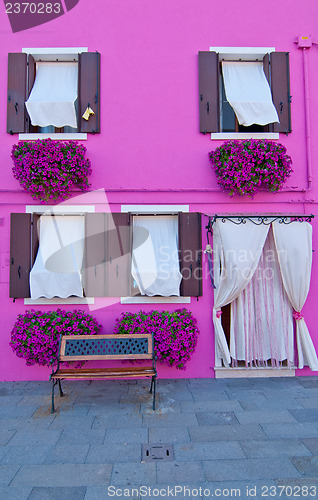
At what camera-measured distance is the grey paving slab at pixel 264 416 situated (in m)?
4.48

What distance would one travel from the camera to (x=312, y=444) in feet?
12.8

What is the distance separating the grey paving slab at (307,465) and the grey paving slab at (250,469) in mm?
54

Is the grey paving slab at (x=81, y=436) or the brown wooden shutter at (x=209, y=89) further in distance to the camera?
the brown wooden shutter at (x=209, y=89)

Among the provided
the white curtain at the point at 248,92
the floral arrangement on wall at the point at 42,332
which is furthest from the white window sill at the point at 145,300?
the white curtain at the point at 248,92

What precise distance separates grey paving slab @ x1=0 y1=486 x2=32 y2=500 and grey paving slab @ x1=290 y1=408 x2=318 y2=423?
3.25 metres

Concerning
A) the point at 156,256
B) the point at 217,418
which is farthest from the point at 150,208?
the point at 217,418

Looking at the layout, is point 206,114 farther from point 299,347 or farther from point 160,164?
point 299,347

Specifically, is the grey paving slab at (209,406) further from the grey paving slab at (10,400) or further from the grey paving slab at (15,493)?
the grey paving slab at (10,400)

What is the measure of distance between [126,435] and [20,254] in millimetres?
3388

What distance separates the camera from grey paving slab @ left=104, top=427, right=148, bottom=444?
13.2 ft

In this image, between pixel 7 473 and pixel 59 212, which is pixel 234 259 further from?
pixel 7 473

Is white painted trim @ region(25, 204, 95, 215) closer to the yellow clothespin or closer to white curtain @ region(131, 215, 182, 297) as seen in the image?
white curtain @ region(131, 215, 182, 297)

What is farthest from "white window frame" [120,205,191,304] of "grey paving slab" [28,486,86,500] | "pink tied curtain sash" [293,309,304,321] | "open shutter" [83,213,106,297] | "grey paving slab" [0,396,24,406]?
"grey paving slab" [28,486,86,500]

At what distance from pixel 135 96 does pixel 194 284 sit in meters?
3.47
